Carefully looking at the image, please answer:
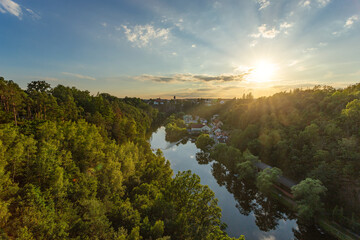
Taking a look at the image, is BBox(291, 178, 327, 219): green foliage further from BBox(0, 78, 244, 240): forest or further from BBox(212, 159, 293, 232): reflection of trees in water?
BBox(0, 78, 244, 240): forest

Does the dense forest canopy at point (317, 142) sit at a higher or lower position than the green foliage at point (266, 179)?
higher

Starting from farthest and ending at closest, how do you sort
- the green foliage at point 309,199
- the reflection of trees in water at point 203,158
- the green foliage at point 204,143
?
the green foliage at point 204,143
the reflection of trees in water at point 203,158
the green foliage at point 309,199

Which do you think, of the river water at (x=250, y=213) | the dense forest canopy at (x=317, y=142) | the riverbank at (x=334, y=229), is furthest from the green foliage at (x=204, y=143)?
the riverbank at (x=334, y=229)

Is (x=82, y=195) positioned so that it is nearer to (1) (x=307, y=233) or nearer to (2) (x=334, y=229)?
(1) (x=307, y=233)

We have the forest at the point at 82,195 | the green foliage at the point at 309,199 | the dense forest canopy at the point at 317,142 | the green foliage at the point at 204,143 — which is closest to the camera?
the forest at the point at 82,195

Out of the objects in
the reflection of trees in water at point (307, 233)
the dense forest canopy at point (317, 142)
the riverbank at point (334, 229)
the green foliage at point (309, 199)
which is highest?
the dense forest canopy at point (317, 142)

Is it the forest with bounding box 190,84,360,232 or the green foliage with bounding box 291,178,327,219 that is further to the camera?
the forest with bounding box 190,84,360,232

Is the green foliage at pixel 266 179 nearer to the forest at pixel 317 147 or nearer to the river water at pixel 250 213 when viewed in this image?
the river water at pixel 250 213

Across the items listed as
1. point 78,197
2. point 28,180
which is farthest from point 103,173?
point 28,180

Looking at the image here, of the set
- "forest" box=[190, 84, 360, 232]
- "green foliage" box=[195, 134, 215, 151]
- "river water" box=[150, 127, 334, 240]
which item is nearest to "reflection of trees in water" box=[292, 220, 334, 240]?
"river water" box=[150, 127, 334, 240]
